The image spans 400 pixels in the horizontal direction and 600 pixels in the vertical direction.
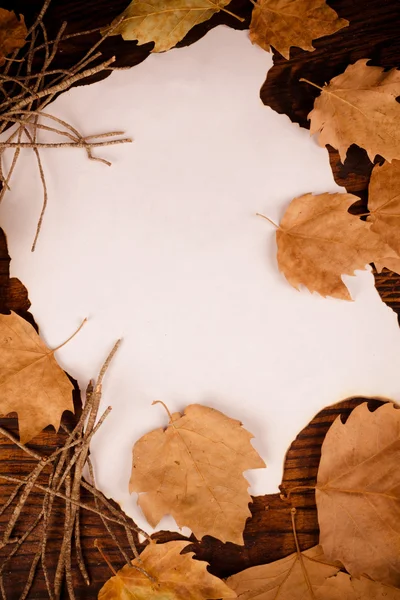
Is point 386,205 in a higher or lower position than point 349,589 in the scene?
higher

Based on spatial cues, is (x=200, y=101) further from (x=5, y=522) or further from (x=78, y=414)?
(x=5, y=522)

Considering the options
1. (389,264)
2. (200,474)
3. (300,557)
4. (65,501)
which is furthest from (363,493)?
(65,501)

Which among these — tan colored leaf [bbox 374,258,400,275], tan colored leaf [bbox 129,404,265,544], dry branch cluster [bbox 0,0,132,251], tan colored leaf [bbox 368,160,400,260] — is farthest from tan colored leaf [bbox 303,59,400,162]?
tan colored leaf [bbox 129,404,265,544]

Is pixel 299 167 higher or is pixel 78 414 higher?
pixel 299 167

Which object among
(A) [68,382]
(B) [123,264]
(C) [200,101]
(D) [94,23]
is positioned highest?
(D) [94,23]

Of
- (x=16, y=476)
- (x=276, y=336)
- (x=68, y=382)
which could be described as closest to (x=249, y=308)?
(x=276, y=336)

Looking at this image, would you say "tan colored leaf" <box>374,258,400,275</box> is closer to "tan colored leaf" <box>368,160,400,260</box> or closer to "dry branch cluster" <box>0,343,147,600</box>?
"tan colored leaf" <box>368,160,400,260</box>

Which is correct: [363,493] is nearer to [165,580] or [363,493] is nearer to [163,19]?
[165,580]
